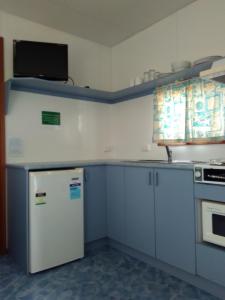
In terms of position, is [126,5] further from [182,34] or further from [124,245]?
[124,245]

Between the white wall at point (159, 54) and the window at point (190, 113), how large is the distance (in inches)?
5.2

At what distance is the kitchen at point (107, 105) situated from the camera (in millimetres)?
2568

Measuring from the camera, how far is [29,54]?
8.79 ft

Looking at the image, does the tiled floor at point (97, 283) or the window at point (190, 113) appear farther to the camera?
the window at point (190, 113)

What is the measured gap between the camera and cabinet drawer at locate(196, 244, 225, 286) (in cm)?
176

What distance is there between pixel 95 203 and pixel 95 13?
2.16m

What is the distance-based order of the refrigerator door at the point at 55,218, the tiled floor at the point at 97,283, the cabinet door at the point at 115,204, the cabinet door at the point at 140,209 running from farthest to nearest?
the cabinet door at the point at 115,204
the cabinet door at the point at 140,209
the refrigerator door at the point at 55,218
the tiled floor at the point at 97,283

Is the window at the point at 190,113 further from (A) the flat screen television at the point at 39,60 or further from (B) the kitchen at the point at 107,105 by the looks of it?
(A) the flat screen television at the point at 39,60

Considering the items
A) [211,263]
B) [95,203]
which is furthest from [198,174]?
[95,203]

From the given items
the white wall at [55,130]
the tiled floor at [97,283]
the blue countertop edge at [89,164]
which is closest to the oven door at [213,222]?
the blue countertop edge at [89,164]

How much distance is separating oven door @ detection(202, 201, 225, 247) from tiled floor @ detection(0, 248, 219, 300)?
434mm

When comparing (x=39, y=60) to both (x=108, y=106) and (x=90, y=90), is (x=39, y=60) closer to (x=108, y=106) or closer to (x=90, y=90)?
(x=90, y=90)

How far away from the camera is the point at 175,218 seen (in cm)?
209

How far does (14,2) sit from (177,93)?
6.43 feet
